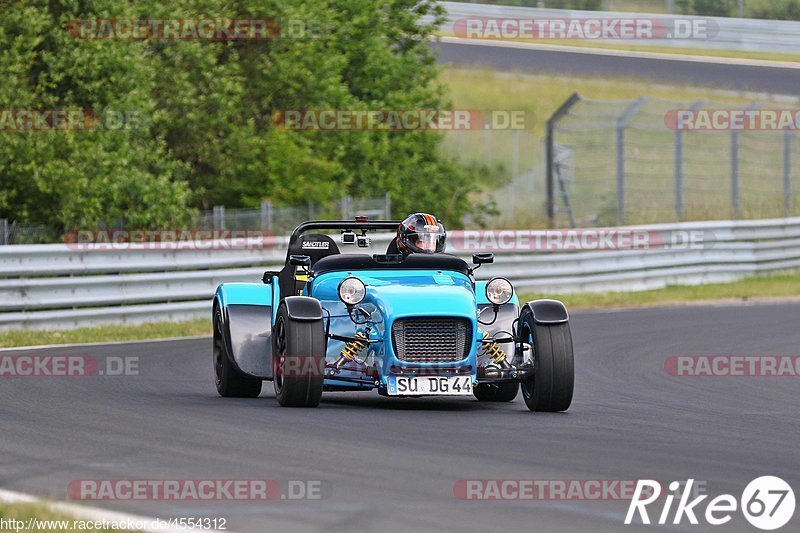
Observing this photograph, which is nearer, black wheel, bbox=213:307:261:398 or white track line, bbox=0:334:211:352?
black wheel, bbox=213:307:261:398

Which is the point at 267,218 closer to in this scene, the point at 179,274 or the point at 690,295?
the point at 179,274

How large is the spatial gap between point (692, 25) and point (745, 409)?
1458 inches

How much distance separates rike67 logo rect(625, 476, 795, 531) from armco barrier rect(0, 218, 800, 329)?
Result: 12.3 m

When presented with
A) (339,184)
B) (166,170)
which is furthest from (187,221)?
(339,184)

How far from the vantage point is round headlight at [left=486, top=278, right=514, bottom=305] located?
37.8 feet

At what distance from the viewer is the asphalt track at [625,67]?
1768 inches

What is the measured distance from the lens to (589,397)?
1231 centimetres
